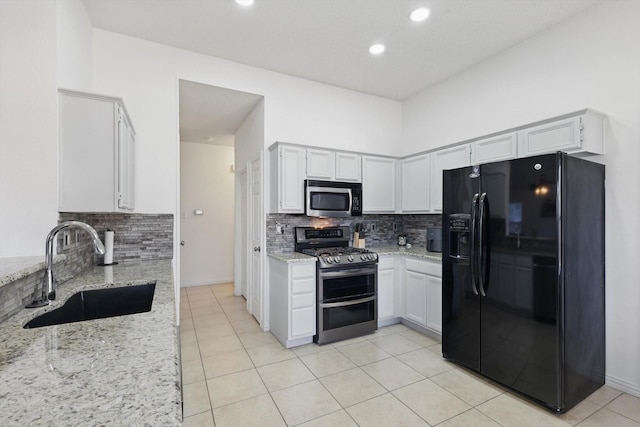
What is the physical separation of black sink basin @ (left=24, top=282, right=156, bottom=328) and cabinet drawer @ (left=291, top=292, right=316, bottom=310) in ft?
4.76

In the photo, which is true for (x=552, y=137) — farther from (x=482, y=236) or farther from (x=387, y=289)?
(x=387, y=289)

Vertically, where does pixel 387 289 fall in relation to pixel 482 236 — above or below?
below

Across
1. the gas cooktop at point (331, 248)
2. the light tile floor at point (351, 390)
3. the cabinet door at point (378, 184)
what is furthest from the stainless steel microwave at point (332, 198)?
the light tile floor at point (351, 390)

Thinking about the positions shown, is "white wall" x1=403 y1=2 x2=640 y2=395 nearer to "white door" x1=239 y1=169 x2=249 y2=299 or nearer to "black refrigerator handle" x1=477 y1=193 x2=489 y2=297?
"black refrigerator handle" x1=477 y1=193 x2=489 y2=297

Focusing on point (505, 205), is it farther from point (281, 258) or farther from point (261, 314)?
point (261, 314)

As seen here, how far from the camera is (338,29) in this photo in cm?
290

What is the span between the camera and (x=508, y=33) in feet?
9.70

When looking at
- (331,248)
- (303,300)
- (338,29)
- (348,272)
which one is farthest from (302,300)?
(338,29)

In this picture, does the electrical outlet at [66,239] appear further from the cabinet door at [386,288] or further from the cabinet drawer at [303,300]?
the cabinet door at [386,288]

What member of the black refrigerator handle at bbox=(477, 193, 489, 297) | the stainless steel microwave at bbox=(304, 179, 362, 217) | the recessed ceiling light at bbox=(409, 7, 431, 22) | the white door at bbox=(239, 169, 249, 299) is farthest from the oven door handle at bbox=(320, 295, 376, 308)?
the recessed ceiling light at bbox=(409, 7, 431, 22)

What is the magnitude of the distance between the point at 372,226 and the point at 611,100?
2767 millimetres

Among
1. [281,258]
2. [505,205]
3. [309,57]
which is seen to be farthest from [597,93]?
[281,258]

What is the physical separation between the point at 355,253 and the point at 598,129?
7.93 feet

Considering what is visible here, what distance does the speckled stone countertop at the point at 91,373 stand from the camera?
64 centimetres
